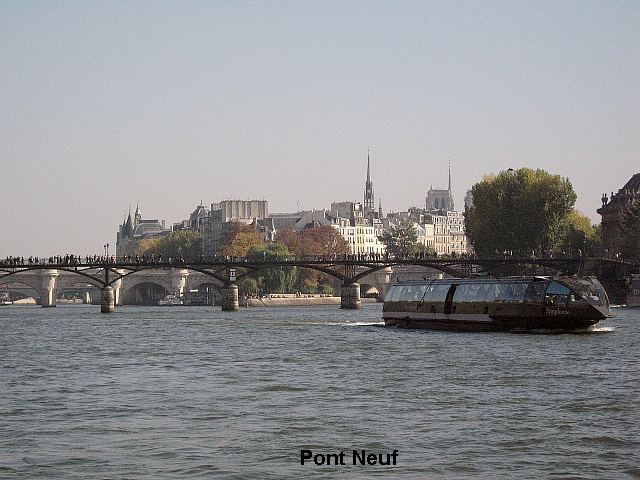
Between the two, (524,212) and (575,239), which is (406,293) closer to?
(524,212)

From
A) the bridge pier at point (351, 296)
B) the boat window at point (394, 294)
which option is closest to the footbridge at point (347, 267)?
the bridge pier at point (351, 296)

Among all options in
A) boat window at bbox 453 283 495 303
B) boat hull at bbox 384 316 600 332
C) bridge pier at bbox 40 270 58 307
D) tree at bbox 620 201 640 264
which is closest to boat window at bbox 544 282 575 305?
boat hull at bbox 384 316 600 332

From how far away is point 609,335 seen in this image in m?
70.6

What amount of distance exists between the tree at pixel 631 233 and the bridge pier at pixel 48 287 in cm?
8102

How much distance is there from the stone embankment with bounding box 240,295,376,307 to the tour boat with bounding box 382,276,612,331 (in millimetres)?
84781

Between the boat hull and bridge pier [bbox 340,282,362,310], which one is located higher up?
bridge pier [bbox 340,282,362,310]

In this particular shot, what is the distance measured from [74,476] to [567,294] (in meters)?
48.9

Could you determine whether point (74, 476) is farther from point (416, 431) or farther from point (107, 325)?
point (107, 325)

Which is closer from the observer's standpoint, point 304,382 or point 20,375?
point 304,382

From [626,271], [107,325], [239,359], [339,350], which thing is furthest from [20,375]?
[626,271]

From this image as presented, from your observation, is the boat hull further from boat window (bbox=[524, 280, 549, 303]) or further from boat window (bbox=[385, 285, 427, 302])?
boat window (bbox=[385, 285, 427, 302])

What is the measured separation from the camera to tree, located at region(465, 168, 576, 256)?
14062 cm

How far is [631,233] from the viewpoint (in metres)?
138

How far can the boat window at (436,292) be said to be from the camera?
83750 millimetres
